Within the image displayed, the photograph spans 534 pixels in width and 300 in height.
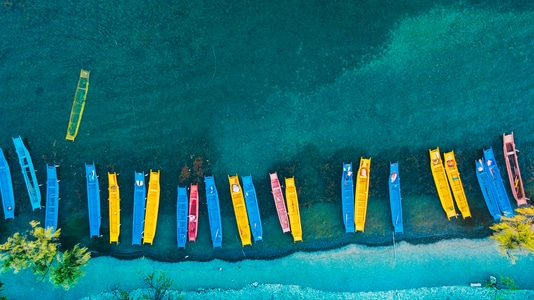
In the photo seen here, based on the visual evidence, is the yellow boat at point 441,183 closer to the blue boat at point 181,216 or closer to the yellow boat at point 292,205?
the yellow boat at point 292,205

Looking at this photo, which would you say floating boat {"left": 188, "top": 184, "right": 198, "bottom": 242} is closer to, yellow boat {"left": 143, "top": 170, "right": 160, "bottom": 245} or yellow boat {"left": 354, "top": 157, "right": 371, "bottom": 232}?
yellow boat {"left": 143, "top": 170, "right": 160, "bottom": 245}

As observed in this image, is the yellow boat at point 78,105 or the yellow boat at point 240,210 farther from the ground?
the yellow boat at point 78,105

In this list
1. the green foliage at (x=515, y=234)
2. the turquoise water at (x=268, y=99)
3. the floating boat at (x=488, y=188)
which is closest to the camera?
the green foliage at (x=515, y=234)

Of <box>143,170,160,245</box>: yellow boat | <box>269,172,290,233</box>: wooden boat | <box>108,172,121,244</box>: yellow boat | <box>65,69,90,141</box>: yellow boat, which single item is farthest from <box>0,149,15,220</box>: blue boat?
<box>269,172,290,233</box>: wooden boat

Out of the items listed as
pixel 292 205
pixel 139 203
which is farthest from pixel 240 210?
pixel 139 203

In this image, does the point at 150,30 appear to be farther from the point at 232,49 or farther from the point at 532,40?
the point at 532,40

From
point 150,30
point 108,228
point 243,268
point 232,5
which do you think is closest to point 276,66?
point 232,5

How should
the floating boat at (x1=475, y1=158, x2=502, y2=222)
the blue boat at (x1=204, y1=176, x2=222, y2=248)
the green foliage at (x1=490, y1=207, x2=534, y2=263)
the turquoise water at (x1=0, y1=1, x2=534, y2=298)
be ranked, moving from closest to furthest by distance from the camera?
the green foliage at (x1=490, y1=207, x2=534, y2=263)
the turquoise water at (x1=0, y1=1, x2=534, y2=298)
the floating boat at (x1=475, y1=158, x2=502, y2=222)
the blue boat at (x1=204, y1=176, x2=222, y2=248)

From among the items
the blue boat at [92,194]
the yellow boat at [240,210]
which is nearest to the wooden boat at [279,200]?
the yellow boat at [240,210]
